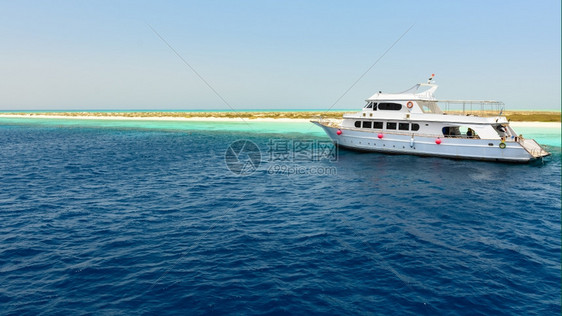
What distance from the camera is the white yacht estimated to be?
30562 mm

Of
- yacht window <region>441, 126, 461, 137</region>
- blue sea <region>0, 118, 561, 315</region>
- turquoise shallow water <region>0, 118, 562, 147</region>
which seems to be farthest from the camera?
turquoise shallow water <region>0, 118, 562, 147</region>

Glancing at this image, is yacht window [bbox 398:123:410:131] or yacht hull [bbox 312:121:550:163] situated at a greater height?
yacht window [bbox 398:123:410:131]

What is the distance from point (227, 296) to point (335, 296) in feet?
10.1

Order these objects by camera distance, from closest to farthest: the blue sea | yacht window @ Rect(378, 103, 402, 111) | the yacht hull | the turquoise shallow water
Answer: the blue sea → the yacht hull → yacht window @ Rect(378, 103, 402, 111) → the turquoise shallow water

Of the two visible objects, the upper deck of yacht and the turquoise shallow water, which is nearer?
the upper deck of yacht

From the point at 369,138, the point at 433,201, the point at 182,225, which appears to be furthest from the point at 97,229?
the point at 369,138

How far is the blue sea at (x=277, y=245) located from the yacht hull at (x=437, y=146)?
6139 mm

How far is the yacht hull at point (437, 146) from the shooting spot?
99.0 ft

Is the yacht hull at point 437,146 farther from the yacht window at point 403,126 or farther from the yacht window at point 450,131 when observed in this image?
the yacht window at point 450,131

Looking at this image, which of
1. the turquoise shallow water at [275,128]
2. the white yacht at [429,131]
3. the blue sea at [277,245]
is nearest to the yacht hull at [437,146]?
the white yacht at [429,131]

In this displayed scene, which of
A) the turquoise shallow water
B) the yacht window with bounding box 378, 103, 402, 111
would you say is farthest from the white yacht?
the turquoise shallow water

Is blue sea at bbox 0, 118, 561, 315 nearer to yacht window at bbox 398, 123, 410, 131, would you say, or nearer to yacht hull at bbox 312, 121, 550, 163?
yacht hull at bbox 312, 121, 550, 163

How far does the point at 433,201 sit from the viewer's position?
18484 mm

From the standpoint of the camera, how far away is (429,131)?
33250 mm
